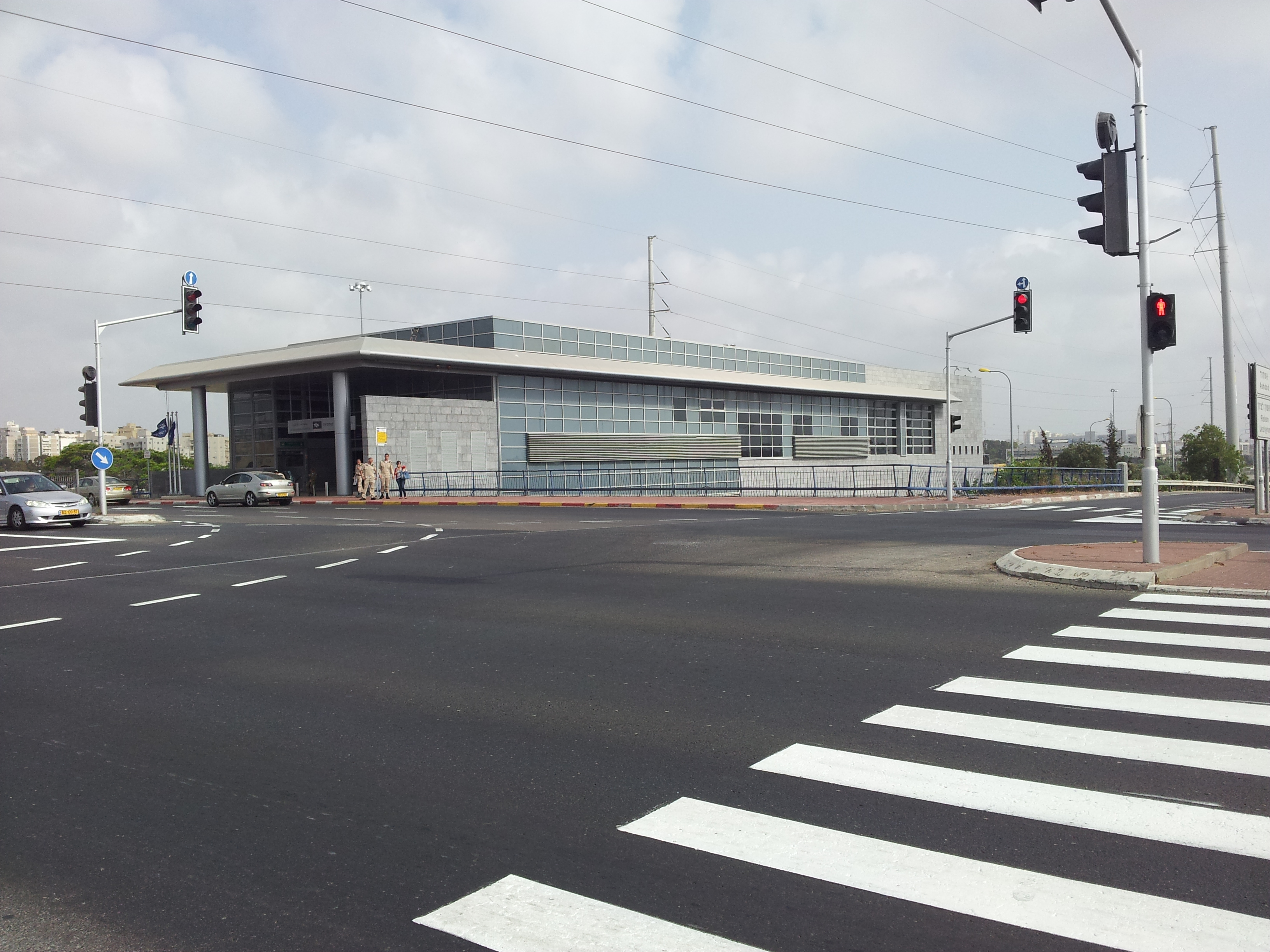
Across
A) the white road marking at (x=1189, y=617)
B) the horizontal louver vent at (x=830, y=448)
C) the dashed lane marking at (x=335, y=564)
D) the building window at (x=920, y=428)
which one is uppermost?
the building window at (x=920, y=428)

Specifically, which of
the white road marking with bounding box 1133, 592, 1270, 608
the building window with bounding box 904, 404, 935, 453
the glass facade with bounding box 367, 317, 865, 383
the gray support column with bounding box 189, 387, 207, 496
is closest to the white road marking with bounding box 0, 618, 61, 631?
the white road marking with bounding box 1133, 592, 1270, 608

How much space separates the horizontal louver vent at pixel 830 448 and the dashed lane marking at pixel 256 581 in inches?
2056

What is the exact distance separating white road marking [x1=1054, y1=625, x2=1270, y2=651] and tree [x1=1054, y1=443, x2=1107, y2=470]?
7122 cm

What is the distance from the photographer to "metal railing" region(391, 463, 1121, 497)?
39.1 metres

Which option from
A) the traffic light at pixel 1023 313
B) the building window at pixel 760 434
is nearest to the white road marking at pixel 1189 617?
the traffic light at pixel 1023 313

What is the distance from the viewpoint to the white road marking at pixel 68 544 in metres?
19.0

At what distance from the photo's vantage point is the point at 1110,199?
12.4 m

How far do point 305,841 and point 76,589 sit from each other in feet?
34.9

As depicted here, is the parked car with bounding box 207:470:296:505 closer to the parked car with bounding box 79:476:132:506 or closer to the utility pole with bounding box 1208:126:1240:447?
the parked car with bounding box 79:476:132:506

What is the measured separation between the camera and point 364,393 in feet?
180

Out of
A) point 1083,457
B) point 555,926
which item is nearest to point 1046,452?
point 1083,457

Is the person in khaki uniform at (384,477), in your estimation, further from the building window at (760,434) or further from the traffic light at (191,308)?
the building window at (760,434)

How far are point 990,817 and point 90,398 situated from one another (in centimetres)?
3119

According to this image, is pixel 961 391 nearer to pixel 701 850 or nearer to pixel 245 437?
pixel 245 437
